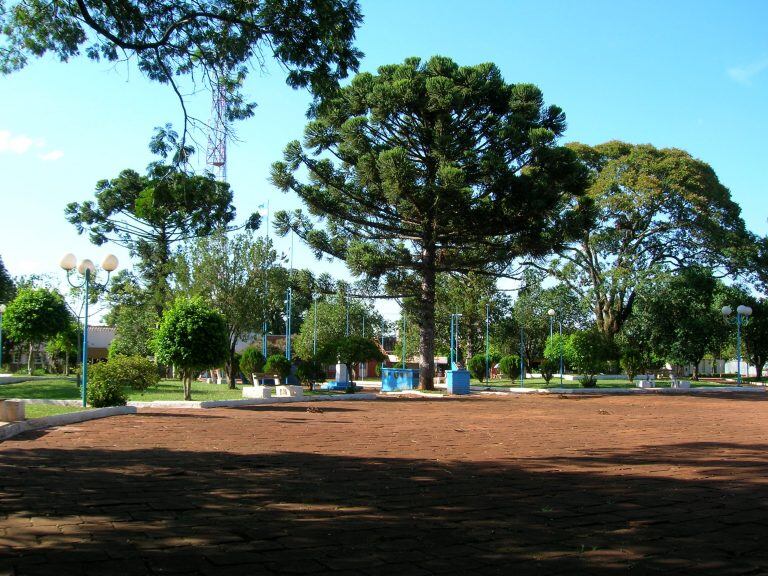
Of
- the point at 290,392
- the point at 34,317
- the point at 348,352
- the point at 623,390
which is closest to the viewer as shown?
the point at 290,392

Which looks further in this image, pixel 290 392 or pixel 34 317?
pixel 34 317

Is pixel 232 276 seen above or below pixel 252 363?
above

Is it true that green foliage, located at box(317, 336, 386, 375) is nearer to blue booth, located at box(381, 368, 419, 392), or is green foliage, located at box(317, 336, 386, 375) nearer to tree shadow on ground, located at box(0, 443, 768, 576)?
blue booth, located at box(381, 368, 419, 392)

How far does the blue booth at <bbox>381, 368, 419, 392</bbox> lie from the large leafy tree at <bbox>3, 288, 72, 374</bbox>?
14191 millimetres

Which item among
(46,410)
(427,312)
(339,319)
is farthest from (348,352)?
(339,319)

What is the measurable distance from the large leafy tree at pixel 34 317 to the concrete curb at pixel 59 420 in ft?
55.7

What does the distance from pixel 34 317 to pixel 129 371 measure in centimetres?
1461

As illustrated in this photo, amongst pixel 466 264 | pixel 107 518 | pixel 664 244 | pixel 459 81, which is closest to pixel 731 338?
pixel 664 244

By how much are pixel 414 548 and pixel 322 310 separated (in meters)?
50.5

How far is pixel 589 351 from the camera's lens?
102ft

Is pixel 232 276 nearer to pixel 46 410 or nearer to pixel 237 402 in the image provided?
pixel 237 402

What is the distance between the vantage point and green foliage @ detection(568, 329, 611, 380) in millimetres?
31078

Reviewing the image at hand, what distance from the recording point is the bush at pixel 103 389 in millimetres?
14758

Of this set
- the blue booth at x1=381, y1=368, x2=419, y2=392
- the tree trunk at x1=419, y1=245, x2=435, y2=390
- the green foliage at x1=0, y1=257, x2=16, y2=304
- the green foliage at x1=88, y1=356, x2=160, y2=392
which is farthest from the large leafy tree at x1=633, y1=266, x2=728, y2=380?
the green foliage at x1=0, y1=257, x2=16, y2=304
